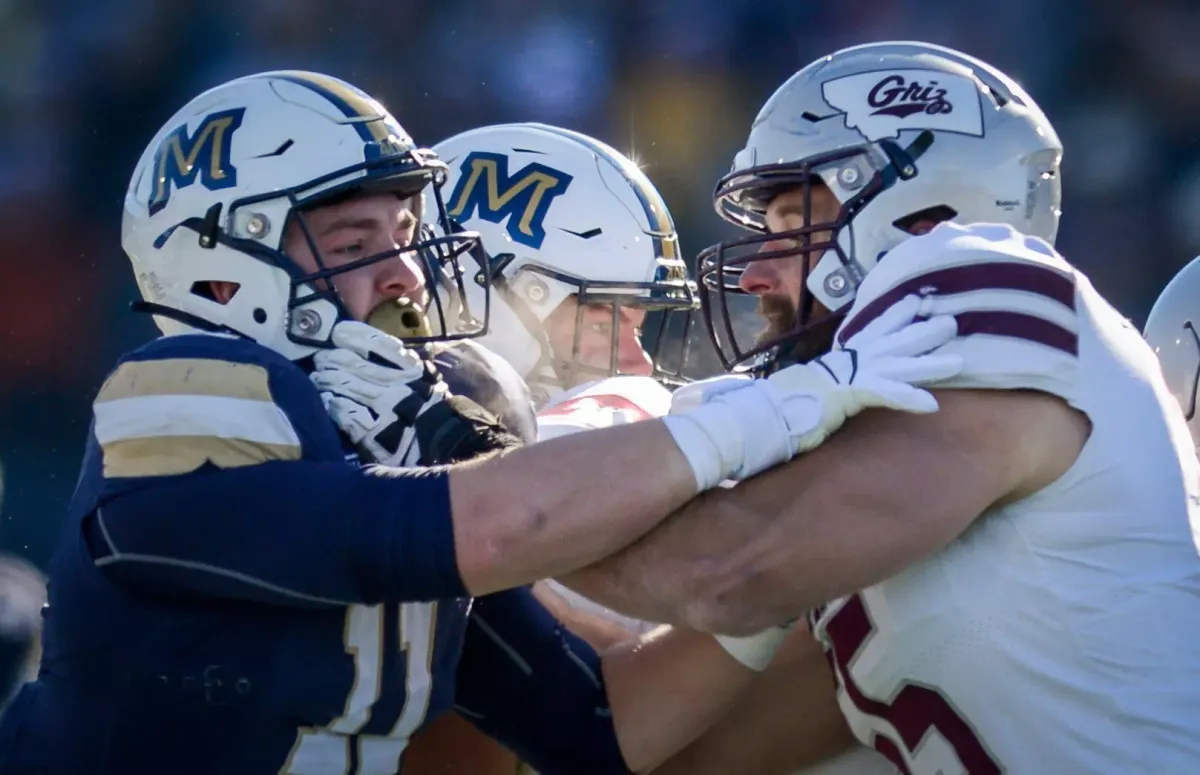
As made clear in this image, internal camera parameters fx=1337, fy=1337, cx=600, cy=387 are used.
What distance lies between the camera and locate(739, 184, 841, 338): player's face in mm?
2281

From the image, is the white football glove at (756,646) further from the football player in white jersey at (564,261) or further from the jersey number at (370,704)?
the football player in white jersey at (564,261)

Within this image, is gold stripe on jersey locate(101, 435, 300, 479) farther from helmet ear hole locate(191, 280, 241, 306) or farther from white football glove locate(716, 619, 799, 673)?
white football glove locate(716, 619, 799, 673)

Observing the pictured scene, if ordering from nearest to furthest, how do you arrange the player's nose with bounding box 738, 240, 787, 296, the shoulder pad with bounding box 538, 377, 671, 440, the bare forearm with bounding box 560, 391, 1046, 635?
the bare forearm with bounding box 560, 391, 1046, 635, the player's nose with bounding box 738, 240, 787, 296, the shoulder pad with bounding box 538, 377, 671, 440

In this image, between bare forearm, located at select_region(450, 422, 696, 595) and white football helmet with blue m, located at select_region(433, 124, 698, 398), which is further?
white football helmet with blue m, located at select_region(433, 124, 698, 398)

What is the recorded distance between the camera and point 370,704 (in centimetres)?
194

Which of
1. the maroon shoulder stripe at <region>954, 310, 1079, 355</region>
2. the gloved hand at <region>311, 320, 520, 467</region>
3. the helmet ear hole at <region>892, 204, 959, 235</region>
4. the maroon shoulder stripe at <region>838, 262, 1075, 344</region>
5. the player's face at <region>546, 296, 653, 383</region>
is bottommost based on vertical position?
the player's face at <region>546, 296, 653, 383</region>

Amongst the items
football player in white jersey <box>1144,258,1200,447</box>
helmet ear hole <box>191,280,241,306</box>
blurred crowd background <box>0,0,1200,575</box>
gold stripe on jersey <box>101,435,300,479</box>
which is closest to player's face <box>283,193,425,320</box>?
helmet ear hole <box>191,280,241,306</box>

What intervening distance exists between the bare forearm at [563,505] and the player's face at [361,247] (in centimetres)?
66

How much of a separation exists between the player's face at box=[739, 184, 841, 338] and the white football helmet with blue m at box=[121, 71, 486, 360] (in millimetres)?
564

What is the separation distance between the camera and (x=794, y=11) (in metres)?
6.77

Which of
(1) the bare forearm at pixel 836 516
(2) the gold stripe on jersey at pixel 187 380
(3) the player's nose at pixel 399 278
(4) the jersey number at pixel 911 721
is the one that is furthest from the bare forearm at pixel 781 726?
(2) the gold stripe on jersey at pixel 187 380

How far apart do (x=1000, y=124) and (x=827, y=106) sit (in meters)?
0.29

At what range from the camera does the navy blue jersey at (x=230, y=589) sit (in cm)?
167

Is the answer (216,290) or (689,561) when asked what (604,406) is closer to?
(216,290)
